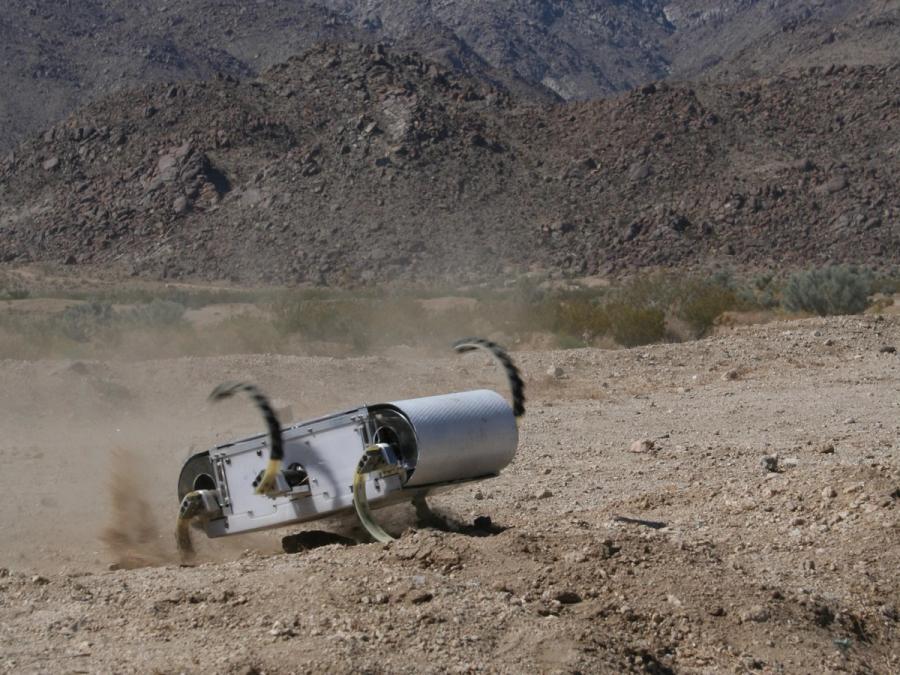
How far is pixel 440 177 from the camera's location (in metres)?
62.3

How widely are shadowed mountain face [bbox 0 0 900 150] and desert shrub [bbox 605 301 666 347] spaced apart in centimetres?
6051

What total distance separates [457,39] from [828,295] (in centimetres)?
9141

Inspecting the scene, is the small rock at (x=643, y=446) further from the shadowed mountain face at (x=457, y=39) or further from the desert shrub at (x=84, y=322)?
the shadowed mountain face at (x=457, y=39)

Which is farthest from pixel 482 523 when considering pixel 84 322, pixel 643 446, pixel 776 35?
pixel 776 35

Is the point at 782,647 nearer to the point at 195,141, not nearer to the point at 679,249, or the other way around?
the point at 679,249

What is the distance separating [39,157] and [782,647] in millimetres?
70649

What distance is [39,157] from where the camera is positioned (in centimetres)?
7144

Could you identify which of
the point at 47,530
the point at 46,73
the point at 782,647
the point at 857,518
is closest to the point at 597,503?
the point at 857,518

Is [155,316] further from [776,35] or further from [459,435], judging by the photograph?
[776,35]

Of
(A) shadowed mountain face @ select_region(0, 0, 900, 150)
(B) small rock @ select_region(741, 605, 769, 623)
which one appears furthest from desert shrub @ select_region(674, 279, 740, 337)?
(A) shadowed mountain face @ select_region(0, 0, 900, 150)

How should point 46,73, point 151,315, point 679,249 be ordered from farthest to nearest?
point 46,73 < point 679,249 < point 151,315

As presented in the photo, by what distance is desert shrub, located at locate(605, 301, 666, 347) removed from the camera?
25.6m

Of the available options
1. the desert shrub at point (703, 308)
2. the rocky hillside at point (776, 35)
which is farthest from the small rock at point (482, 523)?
the rocky hillside at point (776, 35)

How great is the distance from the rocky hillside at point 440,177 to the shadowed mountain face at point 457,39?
1927cm
